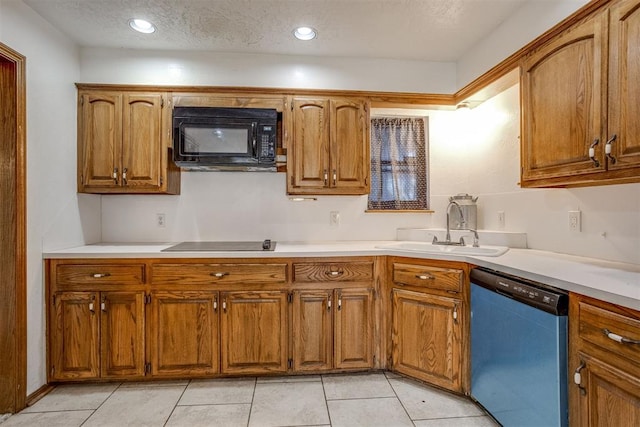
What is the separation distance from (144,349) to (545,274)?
2.32 meters

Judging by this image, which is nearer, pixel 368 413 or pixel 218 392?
pixel 368 413

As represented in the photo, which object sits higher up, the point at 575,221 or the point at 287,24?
the point at 287,24

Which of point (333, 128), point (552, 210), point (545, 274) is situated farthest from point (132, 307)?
point (552, 210)

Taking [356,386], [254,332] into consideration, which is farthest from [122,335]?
[356,386]

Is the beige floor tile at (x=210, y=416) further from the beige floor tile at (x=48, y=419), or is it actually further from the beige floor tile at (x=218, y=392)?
the beige floor tile at (x=48, y=419)

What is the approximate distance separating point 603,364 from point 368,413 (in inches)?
46.3

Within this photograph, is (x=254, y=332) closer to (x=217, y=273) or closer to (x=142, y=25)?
(x=217, y=273)

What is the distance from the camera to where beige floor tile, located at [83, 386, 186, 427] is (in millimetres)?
1803

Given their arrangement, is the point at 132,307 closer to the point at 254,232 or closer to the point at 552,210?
the point at 254,232

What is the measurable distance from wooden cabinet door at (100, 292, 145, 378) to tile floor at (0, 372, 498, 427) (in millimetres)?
144

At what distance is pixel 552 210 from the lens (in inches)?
81.2

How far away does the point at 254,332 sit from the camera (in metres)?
2.16

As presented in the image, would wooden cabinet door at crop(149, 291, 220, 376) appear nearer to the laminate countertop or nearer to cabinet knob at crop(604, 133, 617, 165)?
A: the laminate countertop

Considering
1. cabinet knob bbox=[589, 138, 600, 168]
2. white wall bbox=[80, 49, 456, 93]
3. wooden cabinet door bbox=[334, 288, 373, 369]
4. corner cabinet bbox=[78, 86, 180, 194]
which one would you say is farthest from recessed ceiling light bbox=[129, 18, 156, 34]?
cabinet knob bbox=[589, 138, 600, 168]
